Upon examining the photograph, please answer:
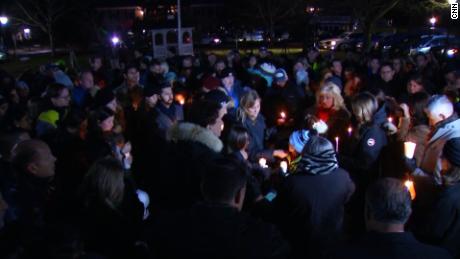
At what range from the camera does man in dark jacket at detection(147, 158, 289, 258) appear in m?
2.38

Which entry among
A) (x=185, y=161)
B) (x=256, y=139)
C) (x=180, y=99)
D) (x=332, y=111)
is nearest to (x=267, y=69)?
(x=180, y=99)

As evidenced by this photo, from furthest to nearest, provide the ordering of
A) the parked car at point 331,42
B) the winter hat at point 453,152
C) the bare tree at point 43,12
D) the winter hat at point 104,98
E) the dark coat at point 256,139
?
the bare tree at point 43,12, the parked car at point 331,42, the winter hat at point 104,98, the dark coat at point 256,139, the winter hat at point 453,152

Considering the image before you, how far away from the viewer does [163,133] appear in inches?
237

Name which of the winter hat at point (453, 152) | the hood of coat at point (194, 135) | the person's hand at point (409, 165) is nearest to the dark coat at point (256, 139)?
the hood of coat at point (194, 135)

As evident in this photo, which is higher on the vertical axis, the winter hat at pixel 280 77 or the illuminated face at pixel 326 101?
the winter hat at pixel 280 77

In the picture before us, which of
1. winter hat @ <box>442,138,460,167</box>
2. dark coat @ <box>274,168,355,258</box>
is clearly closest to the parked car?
winter hat @ <box>442,138,460,167</box>

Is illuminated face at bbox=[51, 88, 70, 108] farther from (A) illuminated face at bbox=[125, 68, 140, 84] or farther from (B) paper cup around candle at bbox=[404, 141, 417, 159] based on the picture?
(B) paper cup around candle at bbox=[404, 141, 417, 159]

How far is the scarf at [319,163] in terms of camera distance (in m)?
3.60

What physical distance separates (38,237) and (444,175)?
285 cm

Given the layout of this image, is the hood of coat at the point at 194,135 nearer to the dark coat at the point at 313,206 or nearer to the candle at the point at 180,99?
the dark coat at the point at 313,206

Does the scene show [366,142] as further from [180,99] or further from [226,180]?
[180,99]

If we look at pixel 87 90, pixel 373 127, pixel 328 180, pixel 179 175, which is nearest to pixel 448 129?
pixel 373 127

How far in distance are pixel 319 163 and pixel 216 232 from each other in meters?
1.44

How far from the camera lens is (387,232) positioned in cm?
260
